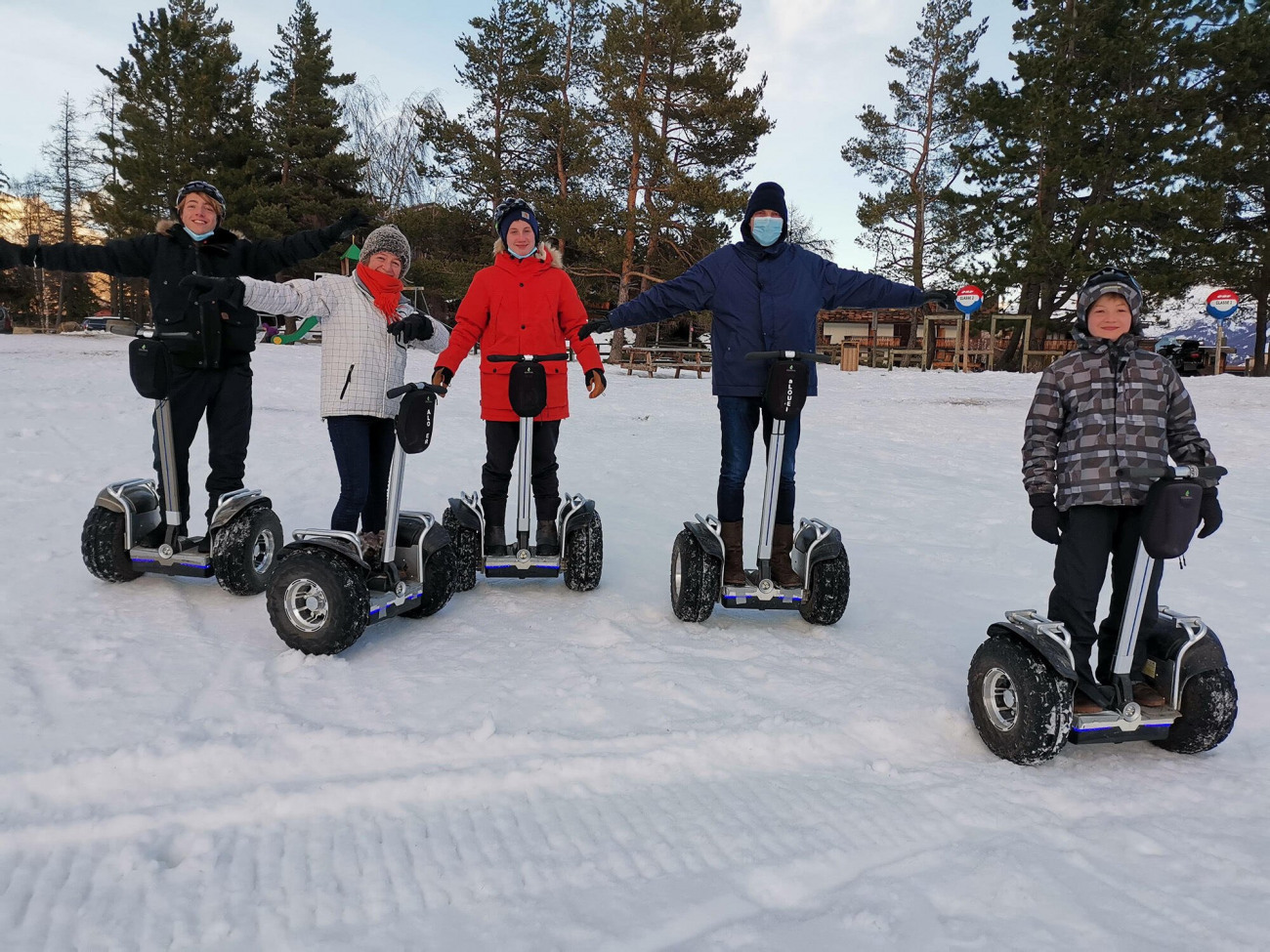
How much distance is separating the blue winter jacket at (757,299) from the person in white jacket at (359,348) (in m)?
1.18

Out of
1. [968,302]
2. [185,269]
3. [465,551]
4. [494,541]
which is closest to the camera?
[185,269]

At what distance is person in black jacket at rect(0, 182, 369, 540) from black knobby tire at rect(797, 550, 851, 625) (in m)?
3.00

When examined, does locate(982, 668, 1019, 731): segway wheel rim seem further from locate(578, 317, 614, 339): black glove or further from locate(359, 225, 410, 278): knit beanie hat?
locate(359, 225, 410, 278): knit beanie hat

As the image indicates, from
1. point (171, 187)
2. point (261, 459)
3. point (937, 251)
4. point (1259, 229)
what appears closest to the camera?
point (261, 459)

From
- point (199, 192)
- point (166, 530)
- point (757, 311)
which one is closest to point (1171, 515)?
point (757, 311)

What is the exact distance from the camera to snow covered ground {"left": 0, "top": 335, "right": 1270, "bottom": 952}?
1945mm

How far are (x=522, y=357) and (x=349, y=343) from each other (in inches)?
34.3

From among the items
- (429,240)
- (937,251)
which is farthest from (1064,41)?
(429,240)

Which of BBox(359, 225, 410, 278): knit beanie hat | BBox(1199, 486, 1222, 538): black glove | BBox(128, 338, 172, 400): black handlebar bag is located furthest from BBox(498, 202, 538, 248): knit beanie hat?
BBox(1199, 486, 1222, 538): black glove

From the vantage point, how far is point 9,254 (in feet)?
12.3

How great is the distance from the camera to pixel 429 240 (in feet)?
97.2

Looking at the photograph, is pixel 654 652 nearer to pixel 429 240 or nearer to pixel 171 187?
pixel 429 240

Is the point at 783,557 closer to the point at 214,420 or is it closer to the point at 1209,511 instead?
the point at 1209,511

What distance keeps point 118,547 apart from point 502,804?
9.74 feet
